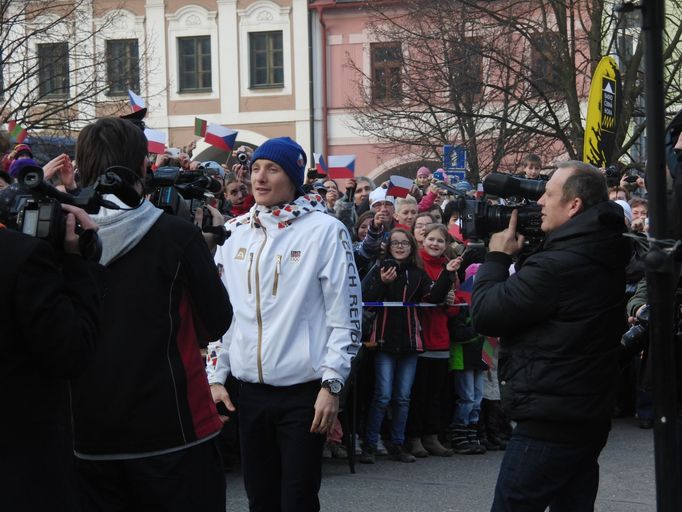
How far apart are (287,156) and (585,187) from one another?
1.30 metres

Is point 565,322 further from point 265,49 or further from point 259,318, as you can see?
point 265,49

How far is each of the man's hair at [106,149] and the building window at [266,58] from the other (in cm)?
3460

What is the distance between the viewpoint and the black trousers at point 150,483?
3871 mm

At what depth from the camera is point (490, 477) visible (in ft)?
28.2

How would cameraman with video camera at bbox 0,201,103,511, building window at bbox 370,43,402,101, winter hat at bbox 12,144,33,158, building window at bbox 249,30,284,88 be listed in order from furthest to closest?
1. building window at bbox 249,30,284,88
2. building window at bbox 370,43,402,101
3. winter hat at bbox 12,144,33,158
4. cameraman with video camera at bbox 0,201,103,511

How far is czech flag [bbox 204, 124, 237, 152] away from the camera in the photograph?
12.4 metres

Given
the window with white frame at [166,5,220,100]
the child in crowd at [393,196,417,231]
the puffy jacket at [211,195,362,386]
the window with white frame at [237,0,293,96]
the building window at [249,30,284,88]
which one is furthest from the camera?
the window with white frame at [166,5,220,100]

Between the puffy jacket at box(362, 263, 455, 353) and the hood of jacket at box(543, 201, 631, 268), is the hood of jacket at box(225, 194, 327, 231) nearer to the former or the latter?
the hood of jacket at box(543, 201, 631, 268)

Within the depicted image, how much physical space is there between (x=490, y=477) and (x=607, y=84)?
3.42 m

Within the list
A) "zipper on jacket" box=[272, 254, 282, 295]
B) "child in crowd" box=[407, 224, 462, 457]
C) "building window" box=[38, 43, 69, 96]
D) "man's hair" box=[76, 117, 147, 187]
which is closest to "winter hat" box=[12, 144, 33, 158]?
"zipper on jacket" box=[272, 254, 282, 295]

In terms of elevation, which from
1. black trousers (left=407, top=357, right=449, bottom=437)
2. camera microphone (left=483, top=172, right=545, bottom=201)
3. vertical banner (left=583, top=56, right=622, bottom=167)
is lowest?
black trousers (left=407, top=357, right=449, bottom=437)

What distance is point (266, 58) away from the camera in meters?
38.3

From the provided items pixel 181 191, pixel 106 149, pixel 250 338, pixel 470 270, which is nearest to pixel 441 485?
pixel 470 270

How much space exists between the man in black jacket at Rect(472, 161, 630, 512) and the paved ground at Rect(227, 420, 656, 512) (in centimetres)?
303
